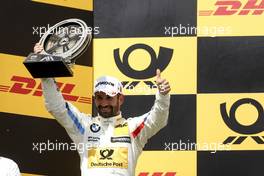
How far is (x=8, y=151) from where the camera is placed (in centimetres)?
400

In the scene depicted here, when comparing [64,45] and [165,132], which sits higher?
[64,45]

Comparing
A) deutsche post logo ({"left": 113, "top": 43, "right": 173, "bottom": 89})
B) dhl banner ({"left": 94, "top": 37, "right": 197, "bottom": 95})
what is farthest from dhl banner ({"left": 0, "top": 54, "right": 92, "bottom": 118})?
deutsche post logo ({"left": 113, "top": 43, "right": 173, "bottom": 89})

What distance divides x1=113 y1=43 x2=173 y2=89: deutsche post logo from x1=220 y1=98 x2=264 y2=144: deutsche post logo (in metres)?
0.52

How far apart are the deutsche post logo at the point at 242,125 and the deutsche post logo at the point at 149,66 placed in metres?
0.52

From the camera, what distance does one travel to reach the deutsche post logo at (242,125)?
395cm

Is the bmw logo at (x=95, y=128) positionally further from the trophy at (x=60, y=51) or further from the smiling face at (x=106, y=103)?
the trophy at (x=60, y=51)

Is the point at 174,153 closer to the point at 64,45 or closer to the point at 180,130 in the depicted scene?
the point at 180,130

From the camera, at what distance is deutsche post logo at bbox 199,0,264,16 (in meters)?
4.00

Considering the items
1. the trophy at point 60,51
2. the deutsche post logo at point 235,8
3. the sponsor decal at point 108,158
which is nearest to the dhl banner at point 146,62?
the deutsche post logo at point 235,8

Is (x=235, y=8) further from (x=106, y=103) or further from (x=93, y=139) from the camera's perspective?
(x=93, y=139)

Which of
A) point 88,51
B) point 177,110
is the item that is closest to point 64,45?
point 88,51

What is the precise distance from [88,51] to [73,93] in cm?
30

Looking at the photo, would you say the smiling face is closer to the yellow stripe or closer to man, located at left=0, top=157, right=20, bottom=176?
man, located at left=0, top=157, right=20, bottom=176

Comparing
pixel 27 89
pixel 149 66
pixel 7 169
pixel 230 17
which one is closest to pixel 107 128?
pixel 7 169
